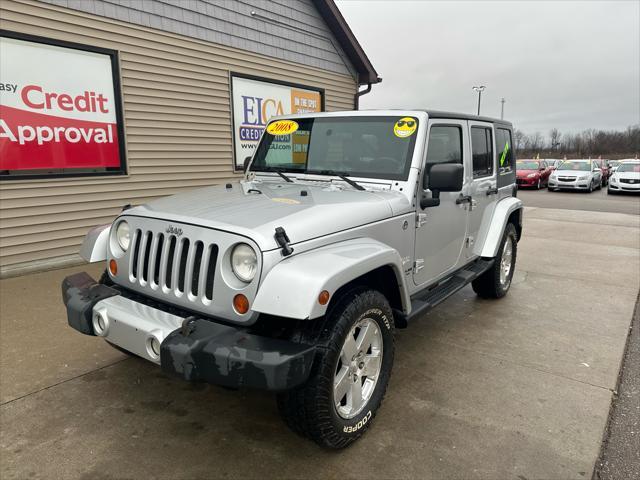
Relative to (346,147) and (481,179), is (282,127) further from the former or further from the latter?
(481,179)

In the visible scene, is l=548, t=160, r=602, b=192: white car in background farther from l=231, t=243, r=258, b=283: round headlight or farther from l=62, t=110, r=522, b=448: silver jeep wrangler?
l=231, t=243, r=258, b=283: round headlight

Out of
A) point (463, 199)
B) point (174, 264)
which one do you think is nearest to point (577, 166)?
point (463, 199)

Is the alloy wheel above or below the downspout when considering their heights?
below

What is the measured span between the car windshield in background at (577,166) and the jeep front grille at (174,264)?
21898mm

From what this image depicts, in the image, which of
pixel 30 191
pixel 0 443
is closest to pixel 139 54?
pixel 30 191

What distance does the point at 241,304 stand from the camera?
219 cm

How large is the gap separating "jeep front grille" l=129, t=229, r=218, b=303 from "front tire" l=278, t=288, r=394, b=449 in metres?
0.64

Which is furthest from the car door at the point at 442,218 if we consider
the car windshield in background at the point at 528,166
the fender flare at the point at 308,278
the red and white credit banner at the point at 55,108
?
the car windshield in background at the point at 528,166

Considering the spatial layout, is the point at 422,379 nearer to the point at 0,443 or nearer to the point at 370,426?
the point at 370,426

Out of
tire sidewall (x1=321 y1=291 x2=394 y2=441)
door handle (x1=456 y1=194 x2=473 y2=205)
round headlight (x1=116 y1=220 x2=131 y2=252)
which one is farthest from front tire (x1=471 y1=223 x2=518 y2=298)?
round headlight (x1=116 y1=220 x2=131 y2=252)

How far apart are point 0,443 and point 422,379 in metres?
2.58

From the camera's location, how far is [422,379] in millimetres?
3277

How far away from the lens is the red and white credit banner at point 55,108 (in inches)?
214

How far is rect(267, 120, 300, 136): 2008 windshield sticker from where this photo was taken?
12.7ft
